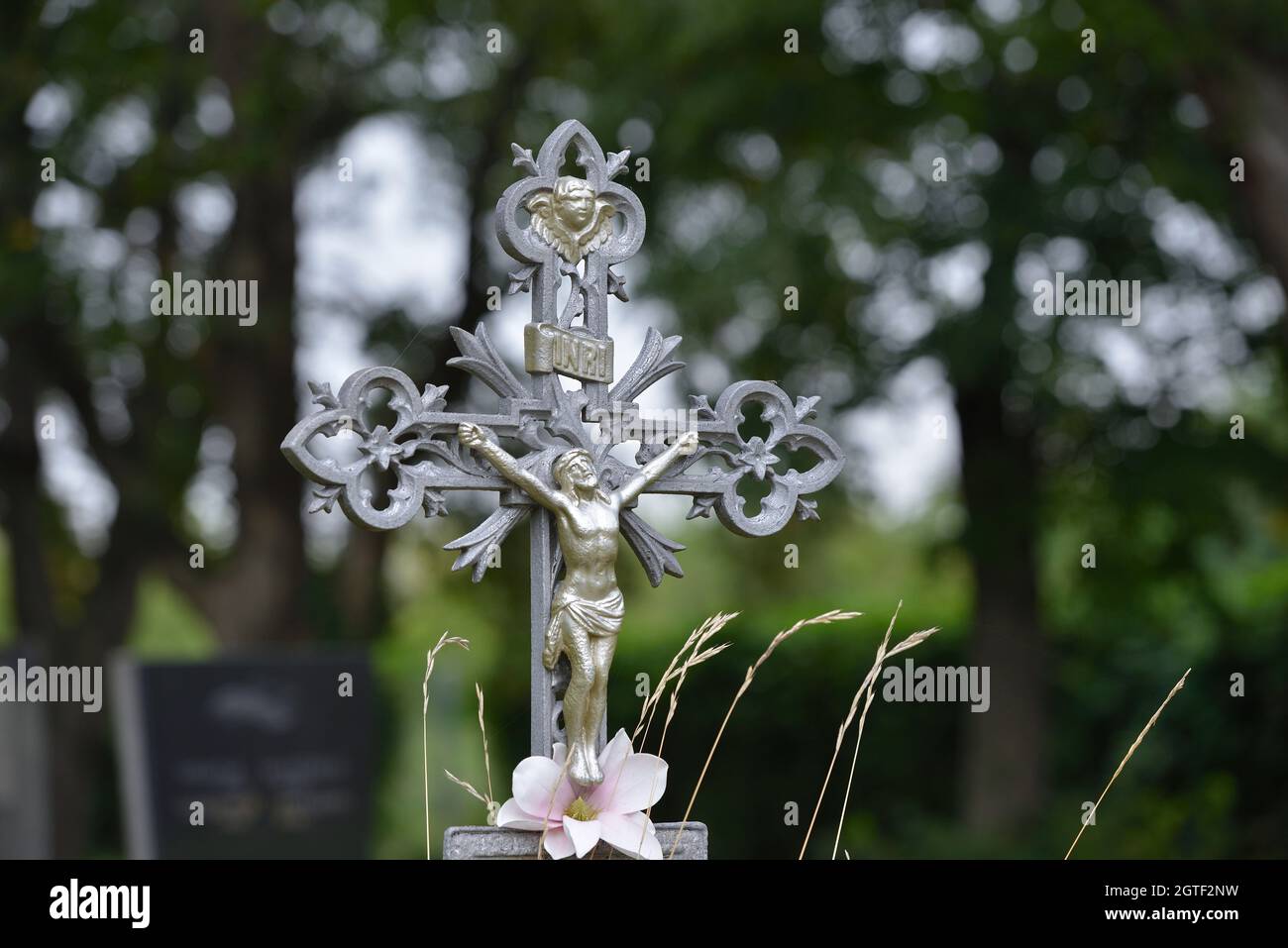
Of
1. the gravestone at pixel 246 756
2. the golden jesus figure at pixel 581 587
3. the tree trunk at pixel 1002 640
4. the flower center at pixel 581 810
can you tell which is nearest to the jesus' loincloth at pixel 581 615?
the golden jesus figure at pixel 581 587

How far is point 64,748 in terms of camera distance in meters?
13.4

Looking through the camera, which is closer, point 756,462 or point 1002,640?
point 756,462

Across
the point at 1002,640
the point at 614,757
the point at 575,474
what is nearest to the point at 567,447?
the point at 575,474

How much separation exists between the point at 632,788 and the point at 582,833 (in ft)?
0.54

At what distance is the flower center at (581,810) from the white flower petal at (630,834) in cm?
2

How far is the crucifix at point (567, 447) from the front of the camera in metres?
3.23

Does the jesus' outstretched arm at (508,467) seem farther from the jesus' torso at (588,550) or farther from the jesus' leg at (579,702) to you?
the jesus' leg at (579,702)

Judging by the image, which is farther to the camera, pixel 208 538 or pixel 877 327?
pixel 208 538

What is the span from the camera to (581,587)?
327cm

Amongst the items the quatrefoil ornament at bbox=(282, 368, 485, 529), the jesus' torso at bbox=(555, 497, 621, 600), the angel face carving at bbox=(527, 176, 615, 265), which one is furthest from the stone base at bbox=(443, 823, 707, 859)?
the angel face carving at bbox=(527, 176, 615, 265)

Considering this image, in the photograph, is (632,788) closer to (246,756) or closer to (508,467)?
(508,467)

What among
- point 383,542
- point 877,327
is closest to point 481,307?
point 383,542
